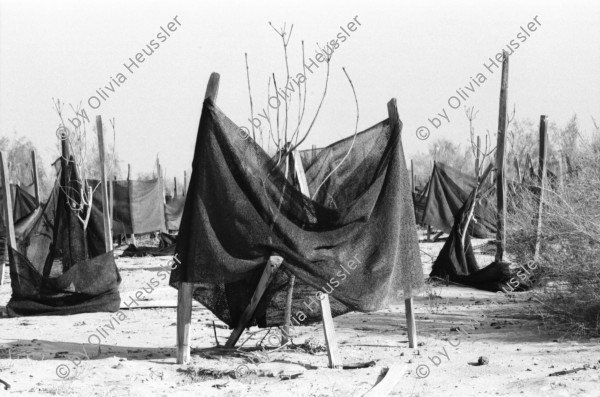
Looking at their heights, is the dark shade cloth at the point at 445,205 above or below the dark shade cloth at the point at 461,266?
above

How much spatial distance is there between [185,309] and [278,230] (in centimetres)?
87

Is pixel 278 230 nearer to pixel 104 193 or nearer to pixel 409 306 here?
pixel 409 306

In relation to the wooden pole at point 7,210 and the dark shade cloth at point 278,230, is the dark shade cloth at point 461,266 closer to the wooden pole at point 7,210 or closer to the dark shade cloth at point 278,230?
the dark shade cloth at point 278,230

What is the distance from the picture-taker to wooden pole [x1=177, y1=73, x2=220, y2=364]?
5.86 metres

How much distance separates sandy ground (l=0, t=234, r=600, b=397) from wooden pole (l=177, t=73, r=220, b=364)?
0.37 ft

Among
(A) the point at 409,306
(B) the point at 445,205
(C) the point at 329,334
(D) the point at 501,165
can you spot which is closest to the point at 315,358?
(C) the point at 329,334

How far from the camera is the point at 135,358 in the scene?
6.23 metres

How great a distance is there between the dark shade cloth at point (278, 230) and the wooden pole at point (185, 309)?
8 cm

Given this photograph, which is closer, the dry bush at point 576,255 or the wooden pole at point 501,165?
the dry bush at point 576,255

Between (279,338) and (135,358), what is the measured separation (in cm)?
114

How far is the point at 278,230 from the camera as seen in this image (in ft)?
18.9

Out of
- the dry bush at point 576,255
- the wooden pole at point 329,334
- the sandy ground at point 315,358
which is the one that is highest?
the dry bush at point 576,255

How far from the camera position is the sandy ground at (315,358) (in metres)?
5.23

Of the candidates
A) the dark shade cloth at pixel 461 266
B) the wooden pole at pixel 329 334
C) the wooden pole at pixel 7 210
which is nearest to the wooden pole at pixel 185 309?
the wooden pole at pixel 329 334
